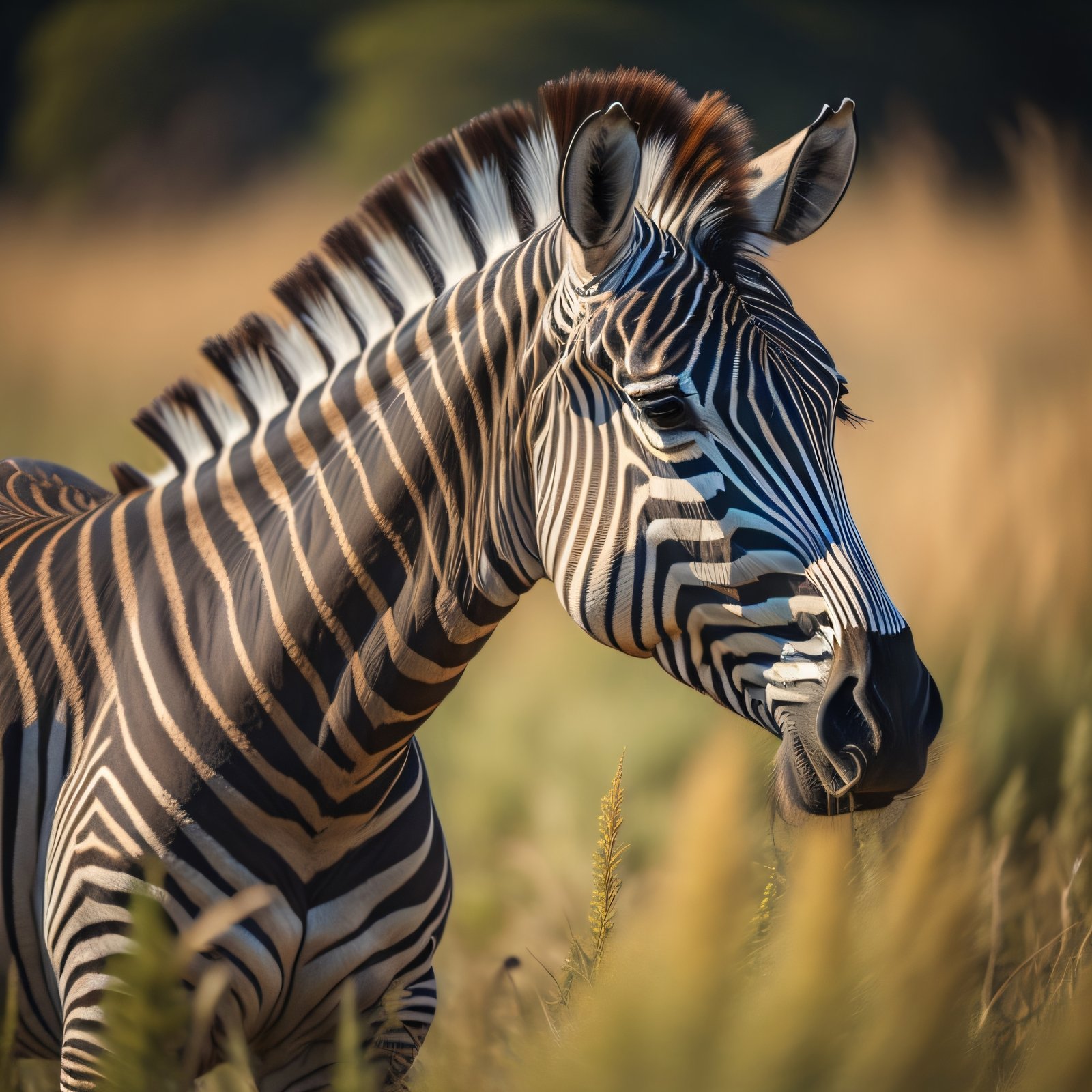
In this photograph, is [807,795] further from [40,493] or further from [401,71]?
[401,71]

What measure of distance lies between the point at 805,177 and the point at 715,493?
0.72 metres

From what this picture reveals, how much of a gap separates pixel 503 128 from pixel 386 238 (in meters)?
0.31

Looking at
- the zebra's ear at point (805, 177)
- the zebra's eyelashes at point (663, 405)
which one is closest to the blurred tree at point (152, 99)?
the zebra's ear at point (805, 177)

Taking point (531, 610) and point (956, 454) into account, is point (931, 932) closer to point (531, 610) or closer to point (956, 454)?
point (956, 454)

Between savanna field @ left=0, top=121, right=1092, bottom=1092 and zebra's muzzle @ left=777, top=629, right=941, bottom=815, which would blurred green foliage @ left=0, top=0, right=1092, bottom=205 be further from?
zebra's muzzle @ left=777, top=629, right=941, bottom=815

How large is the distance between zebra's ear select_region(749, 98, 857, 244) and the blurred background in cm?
89

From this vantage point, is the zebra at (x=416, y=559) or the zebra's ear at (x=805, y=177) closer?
the zebra at (x=416, y=559)

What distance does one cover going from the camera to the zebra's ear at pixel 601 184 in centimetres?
146

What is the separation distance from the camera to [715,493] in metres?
1.47

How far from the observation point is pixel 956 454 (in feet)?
13.2

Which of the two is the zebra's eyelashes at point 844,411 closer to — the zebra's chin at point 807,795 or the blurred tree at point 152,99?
the zebra's chin at point 807,795

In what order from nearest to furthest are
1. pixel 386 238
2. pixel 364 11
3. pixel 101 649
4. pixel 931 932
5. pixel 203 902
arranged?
pixel 931 932
pixel 203 902
pixel 101 649
pixel 386 238
pixel 364 11

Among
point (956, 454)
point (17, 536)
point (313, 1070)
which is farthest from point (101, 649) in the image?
point (956, 454)

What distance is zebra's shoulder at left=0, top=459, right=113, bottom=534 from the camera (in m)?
2.34
